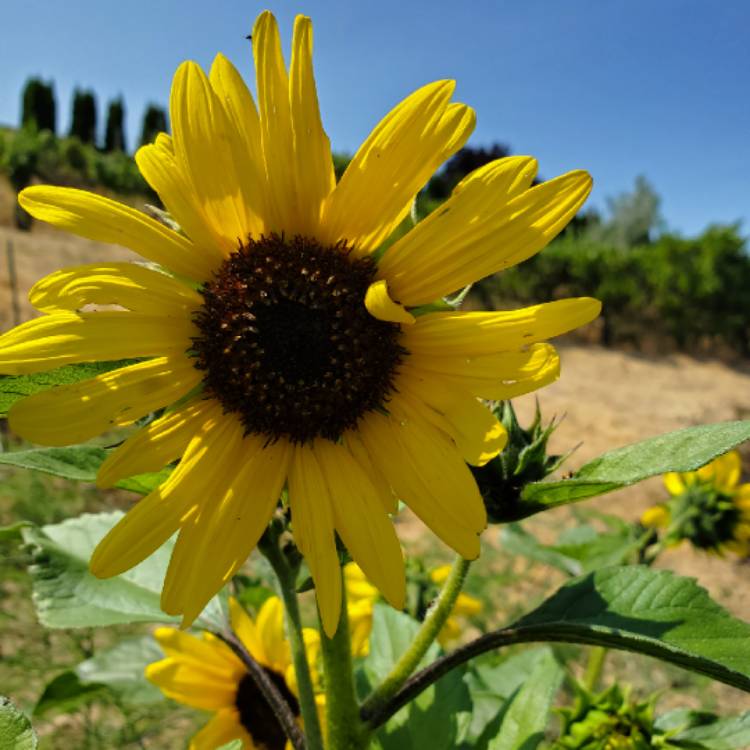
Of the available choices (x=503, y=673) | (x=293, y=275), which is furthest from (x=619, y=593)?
(x=503, y=673)

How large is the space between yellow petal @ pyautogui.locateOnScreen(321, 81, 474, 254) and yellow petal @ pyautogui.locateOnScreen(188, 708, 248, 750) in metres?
0.95

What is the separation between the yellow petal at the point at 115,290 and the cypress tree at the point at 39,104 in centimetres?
3271

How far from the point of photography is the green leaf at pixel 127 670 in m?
1.45

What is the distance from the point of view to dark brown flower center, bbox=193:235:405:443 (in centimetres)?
83

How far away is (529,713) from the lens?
1114mm

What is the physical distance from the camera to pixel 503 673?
6.03ft

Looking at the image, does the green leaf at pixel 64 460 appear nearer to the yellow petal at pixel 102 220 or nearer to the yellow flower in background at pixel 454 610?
the yellow petal at pixel 102 220

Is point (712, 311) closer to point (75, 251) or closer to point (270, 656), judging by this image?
point (75, 251)

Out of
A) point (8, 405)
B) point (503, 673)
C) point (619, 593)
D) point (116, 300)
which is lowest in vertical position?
A: point (503, 673)

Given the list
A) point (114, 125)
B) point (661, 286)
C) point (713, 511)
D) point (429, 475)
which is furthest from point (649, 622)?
point (114, 125)

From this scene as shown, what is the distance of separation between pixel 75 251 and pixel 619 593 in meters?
10.7

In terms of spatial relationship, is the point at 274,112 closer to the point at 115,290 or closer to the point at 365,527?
the point at 115,290

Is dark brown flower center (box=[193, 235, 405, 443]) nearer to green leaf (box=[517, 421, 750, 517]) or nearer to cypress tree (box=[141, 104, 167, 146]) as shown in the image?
green leaf (box=[517, 421, 750, 517])

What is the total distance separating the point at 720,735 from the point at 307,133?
118cm
